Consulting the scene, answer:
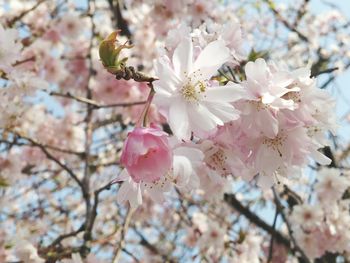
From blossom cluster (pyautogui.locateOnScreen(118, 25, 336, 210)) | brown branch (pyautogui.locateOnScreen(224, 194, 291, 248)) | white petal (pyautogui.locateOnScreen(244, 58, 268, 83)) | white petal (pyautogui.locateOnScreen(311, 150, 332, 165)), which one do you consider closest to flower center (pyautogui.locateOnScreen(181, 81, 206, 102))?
blossom cluster (pyautogui.locateOnScreen(118, 25, 336, 210))

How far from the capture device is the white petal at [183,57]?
1.16m

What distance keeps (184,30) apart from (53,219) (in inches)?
139

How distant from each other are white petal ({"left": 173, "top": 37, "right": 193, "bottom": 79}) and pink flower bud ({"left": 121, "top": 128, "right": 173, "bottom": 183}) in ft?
0.61

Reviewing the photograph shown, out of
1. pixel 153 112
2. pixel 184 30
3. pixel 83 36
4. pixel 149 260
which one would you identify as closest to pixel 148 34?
pixel 83 36

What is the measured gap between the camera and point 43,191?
5.61 m

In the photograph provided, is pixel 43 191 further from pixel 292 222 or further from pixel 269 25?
pixel 269 25

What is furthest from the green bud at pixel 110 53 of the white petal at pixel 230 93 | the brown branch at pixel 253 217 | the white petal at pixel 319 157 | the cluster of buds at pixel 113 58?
the brown branch at pixel 253 217

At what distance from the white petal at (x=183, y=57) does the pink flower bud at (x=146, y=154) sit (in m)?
0.19

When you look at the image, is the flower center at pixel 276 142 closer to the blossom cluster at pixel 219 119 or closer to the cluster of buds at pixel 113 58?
the blossom cluster at pixel 219 119

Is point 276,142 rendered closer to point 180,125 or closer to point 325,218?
point 180,125

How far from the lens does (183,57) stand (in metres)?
1.17

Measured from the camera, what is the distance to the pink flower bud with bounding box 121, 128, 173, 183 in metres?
1.05

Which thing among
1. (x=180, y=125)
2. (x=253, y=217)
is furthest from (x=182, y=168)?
(x=253, y=217)

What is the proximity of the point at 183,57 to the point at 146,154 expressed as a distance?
0.89 feet
